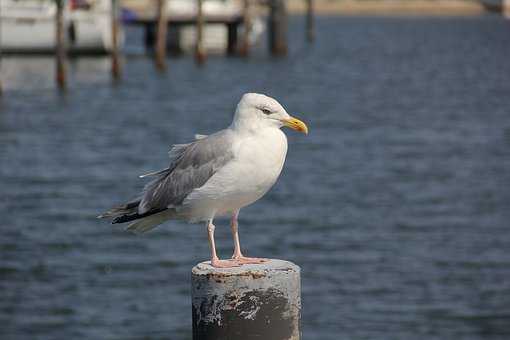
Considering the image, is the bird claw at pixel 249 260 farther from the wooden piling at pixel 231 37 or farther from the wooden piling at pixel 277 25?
A: the wooden piling at pixel 231 37

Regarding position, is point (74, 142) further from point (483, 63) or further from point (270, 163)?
point (483, 63)

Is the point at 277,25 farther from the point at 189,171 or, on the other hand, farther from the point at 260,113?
the point at 260,113

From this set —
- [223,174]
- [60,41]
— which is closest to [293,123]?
[223,174]

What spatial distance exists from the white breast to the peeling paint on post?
2.53 ft

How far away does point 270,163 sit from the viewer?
692 cm

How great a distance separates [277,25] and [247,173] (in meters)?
67.0

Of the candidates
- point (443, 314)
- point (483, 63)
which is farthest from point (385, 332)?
point (483, 63)

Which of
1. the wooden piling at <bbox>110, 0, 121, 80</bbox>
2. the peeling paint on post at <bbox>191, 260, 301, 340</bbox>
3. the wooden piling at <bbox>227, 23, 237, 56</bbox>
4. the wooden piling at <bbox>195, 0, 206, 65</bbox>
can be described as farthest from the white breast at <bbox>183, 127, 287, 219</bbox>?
the wooden piling at <bbox>227, 23, 237, 56</bbox>

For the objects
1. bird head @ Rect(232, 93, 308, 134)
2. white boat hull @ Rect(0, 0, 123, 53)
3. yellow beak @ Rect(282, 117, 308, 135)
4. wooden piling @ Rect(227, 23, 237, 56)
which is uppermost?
bird head @ Rect(232, 93, 308, 134)

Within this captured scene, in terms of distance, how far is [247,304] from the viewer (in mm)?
6309

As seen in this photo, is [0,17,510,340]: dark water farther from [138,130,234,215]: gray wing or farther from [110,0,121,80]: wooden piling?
[138,130,234,215]: gray wing

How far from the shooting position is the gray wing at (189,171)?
7191 mm

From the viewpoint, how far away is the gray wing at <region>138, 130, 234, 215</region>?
719cm

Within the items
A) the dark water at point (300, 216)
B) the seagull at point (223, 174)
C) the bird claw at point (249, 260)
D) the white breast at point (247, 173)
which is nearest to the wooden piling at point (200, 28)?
the dark water at point (300, 216)
